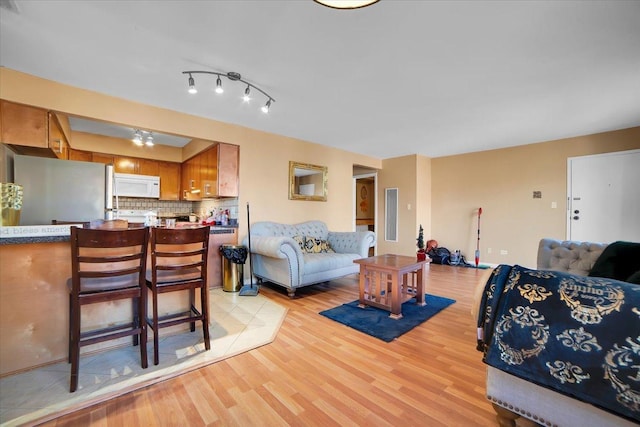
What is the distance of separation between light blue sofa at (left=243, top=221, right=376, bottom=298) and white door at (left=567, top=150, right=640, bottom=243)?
3.52m

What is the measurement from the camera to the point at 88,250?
192 cm

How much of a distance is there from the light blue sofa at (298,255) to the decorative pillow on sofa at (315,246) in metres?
0.12

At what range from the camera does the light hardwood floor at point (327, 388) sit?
1401mm

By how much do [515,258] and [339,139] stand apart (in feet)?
13.4

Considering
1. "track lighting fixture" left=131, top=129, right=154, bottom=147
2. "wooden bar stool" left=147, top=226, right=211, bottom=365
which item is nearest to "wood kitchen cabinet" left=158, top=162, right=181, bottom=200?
"track lighting fixture" left=131, top=129, right=154, bottom=147

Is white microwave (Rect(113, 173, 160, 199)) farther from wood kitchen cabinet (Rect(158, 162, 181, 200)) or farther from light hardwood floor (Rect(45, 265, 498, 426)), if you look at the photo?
light hardwood floor (Rect(45, 265, 498, 426))

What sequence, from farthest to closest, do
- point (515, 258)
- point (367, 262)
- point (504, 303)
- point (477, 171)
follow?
point (477, 171)
point (515, 258)
point (367, 262)
point (504, 303)

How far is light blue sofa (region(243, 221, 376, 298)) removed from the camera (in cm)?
326

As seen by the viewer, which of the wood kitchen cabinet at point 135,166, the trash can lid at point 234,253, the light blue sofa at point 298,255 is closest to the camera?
the light blue sofa at point 298,255

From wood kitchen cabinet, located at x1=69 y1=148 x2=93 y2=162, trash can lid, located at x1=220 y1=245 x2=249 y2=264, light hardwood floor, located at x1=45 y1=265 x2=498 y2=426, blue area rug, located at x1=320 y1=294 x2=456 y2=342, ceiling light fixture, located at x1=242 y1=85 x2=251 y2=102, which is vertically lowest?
light hardwood floor, located at x1=45 y1=265 x2=498 y2=426

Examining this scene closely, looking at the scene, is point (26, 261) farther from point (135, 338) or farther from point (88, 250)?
point (135, 338)

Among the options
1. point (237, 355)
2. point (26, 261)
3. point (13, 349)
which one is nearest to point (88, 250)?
point (26, 261)

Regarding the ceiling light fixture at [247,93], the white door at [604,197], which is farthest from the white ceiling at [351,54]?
the white door at [604,197]

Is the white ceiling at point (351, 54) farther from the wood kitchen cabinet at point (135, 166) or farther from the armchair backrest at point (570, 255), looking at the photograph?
the wood kitchen cabinet at point (135, 166)
